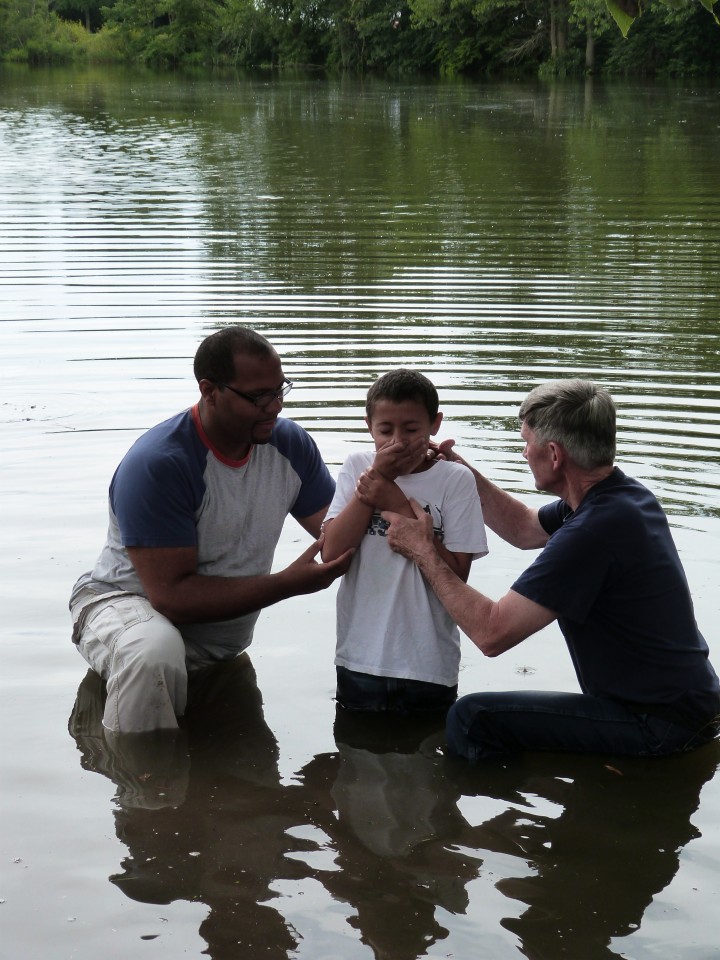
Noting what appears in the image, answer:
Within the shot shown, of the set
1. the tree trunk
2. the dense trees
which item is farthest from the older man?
the tree trunk

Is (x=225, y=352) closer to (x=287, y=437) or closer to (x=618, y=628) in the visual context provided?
(x=287, y=437)

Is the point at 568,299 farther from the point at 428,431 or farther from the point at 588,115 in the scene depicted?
the point at 588,115

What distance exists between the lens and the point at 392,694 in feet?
12.9

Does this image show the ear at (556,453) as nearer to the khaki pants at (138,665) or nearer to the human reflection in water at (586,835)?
the human reflection in water at (586,835)

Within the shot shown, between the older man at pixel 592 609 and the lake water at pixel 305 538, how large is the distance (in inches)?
7.6

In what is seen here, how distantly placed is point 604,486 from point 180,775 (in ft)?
5.25

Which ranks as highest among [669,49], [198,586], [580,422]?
[669,49]

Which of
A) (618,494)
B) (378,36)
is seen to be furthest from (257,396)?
(378,36)

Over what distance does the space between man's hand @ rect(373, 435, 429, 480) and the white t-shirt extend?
107mm

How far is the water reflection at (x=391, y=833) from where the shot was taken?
9.71ft

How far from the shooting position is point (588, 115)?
99.7 ft

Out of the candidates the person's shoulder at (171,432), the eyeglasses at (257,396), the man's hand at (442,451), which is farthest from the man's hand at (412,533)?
the person's shoulder at (171,432)

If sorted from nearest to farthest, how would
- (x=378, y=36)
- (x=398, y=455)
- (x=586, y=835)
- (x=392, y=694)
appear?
(x=586, y=835)
(x=398, y=455)
(x=392, y=694)
(x=378, y=36)

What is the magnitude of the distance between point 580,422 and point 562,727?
0.96 m
